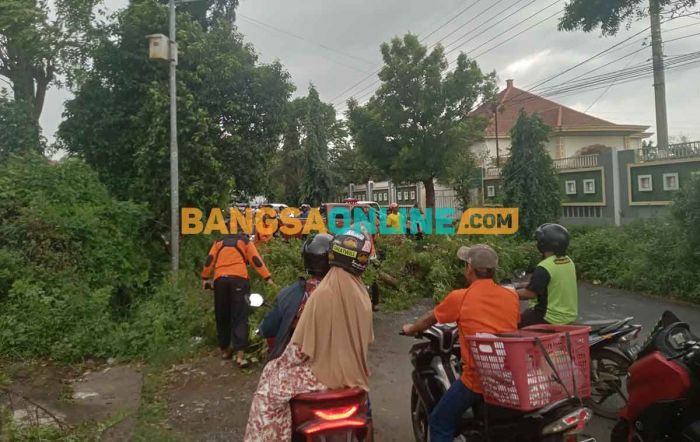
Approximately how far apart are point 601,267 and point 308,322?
997cm

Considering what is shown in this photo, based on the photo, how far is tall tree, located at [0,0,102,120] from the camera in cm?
1208

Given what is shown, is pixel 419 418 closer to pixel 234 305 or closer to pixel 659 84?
pixel 234 305

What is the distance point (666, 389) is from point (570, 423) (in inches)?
25.8

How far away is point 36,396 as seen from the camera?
5.01m

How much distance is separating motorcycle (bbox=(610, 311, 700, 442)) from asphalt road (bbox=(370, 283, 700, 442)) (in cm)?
127

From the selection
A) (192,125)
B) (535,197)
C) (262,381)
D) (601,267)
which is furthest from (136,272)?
(535,197)

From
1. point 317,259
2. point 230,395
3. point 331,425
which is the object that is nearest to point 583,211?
point 230,395

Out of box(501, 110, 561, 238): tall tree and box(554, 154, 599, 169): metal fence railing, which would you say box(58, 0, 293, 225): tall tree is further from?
box(554, 154, 599, 169): metal fence railing

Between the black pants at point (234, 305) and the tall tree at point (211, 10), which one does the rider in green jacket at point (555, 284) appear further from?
the tall tree at point (211, 10)

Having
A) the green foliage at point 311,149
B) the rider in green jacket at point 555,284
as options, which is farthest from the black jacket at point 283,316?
the green foliage at point 311,149

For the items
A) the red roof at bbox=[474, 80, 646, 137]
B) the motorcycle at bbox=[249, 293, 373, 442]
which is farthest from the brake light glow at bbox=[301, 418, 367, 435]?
the red roof at bbox=[474, 80, 646, 137]

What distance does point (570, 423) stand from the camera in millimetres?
2619

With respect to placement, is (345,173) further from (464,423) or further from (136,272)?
(464,423)

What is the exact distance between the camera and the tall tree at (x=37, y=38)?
1208 cm
